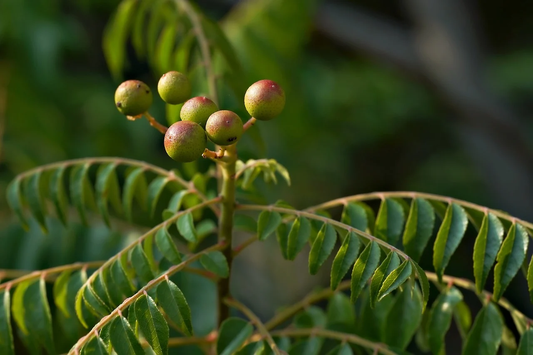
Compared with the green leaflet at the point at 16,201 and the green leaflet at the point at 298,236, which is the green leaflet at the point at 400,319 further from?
the green leaflet at the point at 16,201

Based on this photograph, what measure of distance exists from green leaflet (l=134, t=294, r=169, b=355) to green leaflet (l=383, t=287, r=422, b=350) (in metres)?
0.42

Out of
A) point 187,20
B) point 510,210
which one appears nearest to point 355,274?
point 187,20

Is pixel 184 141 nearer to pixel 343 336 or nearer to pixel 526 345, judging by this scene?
pixel 343 336

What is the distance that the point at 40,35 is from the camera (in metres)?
2.30

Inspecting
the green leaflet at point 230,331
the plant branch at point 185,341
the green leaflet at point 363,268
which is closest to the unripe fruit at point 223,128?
the green leaflet at point 363,268

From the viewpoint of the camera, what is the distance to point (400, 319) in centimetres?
103

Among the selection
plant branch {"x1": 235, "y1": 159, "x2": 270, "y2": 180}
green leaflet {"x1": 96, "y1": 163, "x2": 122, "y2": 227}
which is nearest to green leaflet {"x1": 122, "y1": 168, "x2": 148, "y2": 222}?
green leaflet {"x1": 96, "y1": 163, "x2": 122, "y2": 227}

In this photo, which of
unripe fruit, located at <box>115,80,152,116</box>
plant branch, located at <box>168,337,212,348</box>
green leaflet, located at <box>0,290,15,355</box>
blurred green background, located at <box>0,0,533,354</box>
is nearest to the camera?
unripe fruit, located at <box>115,80,152,116</box>

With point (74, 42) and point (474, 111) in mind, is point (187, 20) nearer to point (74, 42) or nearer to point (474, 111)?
point (74, 42)

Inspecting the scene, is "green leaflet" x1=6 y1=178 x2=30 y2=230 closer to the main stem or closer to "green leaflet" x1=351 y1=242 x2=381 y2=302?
the main stem

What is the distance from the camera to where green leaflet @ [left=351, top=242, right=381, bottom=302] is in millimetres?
791

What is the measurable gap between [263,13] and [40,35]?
2.73 feet

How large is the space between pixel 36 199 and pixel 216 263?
435 millimetres

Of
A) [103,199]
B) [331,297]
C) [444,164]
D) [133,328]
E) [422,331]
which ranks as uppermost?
[103,199]
